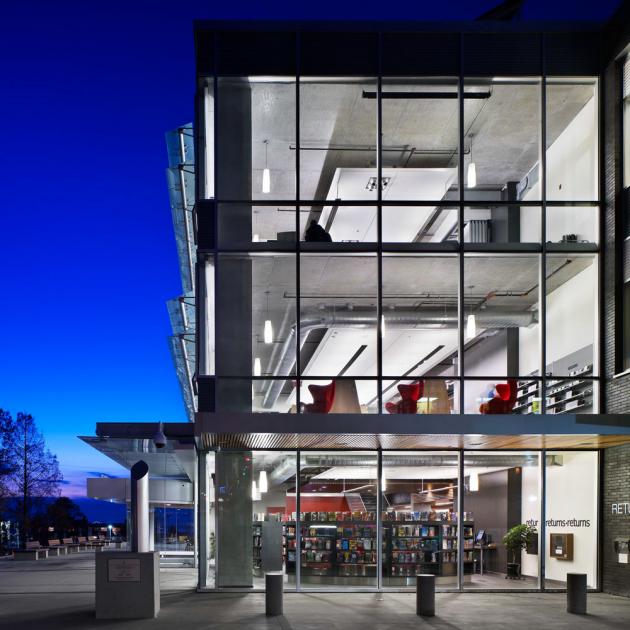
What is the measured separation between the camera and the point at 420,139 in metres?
23.5

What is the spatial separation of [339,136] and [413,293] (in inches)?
162

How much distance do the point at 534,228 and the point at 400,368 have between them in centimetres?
448

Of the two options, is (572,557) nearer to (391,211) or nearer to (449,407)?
(449,407)

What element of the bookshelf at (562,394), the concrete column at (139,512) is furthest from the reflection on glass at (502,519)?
the concrete column at (139,512)

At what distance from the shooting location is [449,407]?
22016 mm

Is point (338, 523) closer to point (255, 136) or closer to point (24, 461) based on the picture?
point (255, 136)

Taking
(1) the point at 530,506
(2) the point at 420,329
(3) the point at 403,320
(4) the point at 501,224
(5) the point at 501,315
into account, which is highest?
(4) the point at 501,224

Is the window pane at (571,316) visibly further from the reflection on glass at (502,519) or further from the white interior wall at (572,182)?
the reflection on glass at (502,519)

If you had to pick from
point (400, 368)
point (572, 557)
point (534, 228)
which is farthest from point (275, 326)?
point (572, 557)

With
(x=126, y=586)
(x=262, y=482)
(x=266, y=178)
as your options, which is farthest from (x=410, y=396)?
(x=126, y=586)

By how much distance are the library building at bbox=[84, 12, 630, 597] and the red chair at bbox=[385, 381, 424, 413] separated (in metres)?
0.05

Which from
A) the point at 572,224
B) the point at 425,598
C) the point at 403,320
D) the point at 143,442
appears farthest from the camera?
the point at 143,442

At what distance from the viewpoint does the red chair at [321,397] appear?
A: 71.9 feet

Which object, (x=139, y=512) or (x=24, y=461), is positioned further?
(x=24, y=461)
